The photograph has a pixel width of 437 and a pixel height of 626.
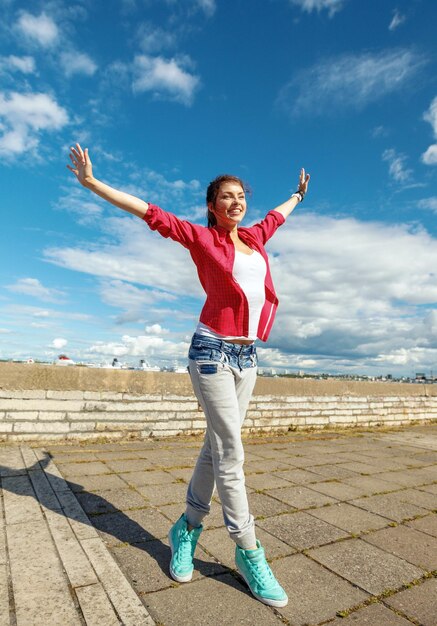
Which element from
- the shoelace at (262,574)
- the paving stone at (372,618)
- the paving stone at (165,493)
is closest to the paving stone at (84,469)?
the paving stone at (165,493)

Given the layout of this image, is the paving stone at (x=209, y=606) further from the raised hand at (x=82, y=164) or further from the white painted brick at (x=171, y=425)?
the white painted brick at (x=171, y=425)

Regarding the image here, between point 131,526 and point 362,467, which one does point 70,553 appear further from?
point 362,467

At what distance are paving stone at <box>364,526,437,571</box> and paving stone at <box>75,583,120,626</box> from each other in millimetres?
1674

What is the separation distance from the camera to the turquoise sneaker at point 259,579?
1.85 m

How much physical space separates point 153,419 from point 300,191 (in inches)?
149

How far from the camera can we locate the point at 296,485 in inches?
147

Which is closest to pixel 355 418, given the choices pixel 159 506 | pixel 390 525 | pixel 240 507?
pixel 390 525

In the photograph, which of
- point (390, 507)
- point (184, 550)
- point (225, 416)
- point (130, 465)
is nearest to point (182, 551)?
point (184, 550)

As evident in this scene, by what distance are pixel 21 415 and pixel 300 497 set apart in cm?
325

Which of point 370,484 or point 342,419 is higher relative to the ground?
point 342,419

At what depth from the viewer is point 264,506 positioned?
3.13 m

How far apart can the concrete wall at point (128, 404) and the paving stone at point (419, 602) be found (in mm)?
3935

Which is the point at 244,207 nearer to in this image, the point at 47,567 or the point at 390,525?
the point at 47,567

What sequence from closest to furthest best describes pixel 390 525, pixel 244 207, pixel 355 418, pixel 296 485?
pixel 244 207
pixel 390 525
pixel 296 485
pixel 355 418
